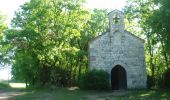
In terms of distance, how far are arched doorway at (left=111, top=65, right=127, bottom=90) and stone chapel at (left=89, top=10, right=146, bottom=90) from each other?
0.75m

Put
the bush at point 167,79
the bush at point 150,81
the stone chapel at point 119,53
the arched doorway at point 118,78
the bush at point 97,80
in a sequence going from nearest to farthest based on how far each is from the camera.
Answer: the bush at point 97,80 → the stone chapel at point 119,53 → the arched doorway at point 118,78 → the bush at point 167,79 → the bush at point 150,81

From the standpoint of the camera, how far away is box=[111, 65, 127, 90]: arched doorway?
32.8m

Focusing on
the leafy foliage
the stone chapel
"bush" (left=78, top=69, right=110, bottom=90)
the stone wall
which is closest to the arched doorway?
the stone chapel

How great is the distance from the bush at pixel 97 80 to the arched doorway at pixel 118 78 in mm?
3184

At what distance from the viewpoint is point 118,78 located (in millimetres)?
34281

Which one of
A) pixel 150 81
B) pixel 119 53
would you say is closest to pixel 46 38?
pixel 119 53

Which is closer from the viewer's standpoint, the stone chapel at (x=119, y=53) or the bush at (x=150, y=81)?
the stone chapel at (x=119, y=53)

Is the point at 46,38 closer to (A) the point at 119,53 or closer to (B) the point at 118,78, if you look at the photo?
(A) the point at 119,53

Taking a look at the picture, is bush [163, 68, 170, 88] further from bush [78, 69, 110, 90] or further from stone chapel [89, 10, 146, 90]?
bush [78, 69, 110, 90]

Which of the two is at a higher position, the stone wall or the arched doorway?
the stone wall

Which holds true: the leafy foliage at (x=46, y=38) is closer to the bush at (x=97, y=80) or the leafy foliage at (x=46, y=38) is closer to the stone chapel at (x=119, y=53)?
the stone chapel at (x=119, y=53)

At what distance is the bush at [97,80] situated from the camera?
1155 inches

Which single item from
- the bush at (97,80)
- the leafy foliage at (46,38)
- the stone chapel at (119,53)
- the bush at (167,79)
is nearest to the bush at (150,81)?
the bush at (167,79)

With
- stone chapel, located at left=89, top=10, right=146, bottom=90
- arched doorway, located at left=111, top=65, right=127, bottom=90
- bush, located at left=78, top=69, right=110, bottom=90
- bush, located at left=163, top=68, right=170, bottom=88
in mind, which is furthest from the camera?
bush, located at left=163, top=68, right=170, bottom=88
